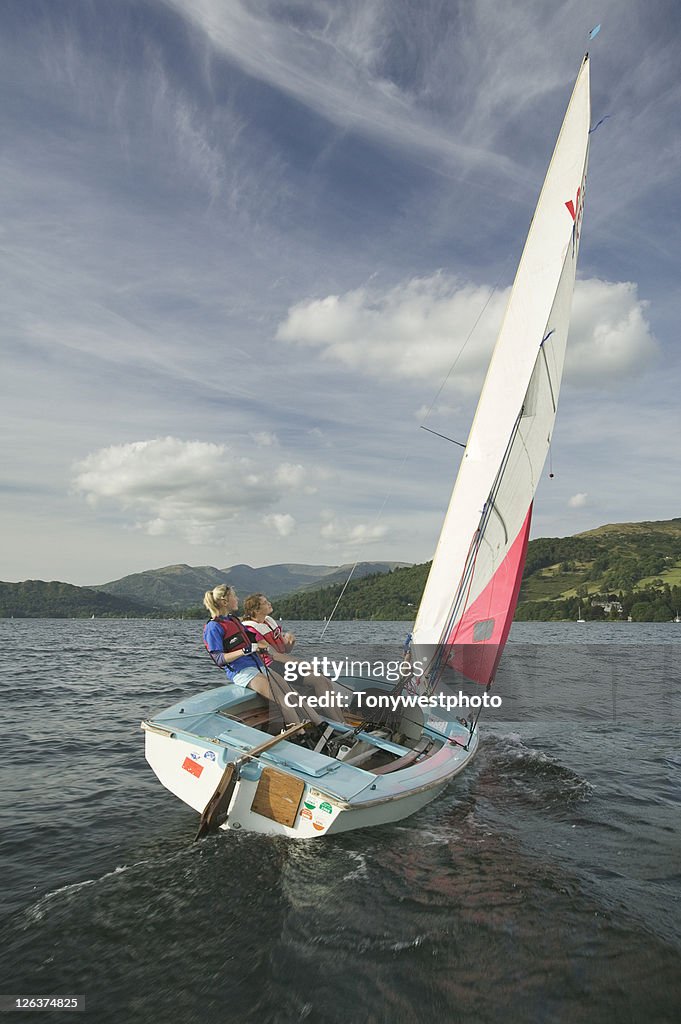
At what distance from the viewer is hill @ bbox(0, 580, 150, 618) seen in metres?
152

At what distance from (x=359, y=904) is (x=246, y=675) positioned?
400cm

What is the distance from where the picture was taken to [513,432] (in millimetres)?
9266

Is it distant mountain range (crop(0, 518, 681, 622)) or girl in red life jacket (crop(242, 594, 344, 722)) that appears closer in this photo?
girl in red life jacket (crop(242, 594, 344, 722))

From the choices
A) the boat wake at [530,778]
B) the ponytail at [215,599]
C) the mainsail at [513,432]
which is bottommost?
the boat wake at [530,778]

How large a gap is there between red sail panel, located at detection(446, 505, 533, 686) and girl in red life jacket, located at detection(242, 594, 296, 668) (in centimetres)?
291

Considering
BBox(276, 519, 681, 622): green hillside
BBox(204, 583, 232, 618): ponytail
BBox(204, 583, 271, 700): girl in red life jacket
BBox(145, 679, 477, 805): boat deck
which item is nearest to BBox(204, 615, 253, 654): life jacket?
BBox(204, 583, 271, 700): girl in red life jacket

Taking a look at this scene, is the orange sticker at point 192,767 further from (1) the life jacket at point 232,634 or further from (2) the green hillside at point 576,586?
(2) the green hillside at point 576,586

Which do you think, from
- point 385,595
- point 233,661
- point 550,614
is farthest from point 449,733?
point 550,614

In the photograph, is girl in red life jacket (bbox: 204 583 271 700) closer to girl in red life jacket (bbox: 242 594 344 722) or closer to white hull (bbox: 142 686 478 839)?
girl in red life jacket (bbox: 242 594 344 722)

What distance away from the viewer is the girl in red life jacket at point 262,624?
9359mm

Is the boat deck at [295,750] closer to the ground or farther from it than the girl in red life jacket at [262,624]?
closer to the ground

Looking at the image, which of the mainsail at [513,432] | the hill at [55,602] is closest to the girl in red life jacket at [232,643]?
the mainsail at [513,432]

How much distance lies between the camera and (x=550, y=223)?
9.67 m

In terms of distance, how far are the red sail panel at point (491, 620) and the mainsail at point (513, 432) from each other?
0.02 m
